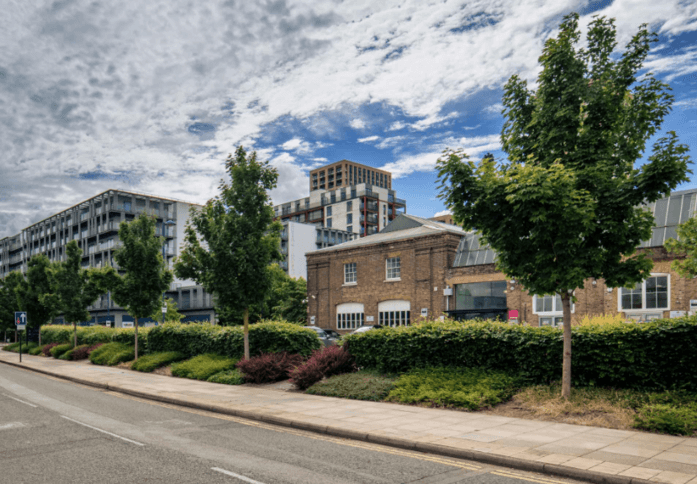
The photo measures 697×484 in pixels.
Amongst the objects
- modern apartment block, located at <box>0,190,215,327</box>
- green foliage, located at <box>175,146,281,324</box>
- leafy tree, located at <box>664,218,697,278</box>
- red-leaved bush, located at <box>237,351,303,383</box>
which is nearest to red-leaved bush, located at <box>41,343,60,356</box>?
green foliage, located at <box>175,146,281,324</box>

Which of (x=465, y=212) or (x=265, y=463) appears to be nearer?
(x=265, y=463)

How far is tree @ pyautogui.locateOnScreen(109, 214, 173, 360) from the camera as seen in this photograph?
86.2ft

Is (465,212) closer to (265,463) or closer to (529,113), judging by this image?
(529,113)

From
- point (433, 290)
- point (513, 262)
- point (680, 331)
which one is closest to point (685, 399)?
point (680, 331)

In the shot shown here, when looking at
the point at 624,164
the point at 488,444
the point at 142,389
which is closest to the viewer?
the point at 488,444

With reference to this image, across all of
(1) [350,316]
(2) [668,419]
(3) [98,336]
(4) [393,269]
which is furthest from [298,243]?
(2) [668,419]

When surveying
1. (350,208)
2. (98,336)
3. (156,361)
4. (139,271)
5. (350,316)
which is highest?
(350,208)

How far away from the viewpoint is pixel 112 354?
28.5m

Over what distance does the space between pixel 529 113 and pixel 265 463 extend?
9732 millimetres

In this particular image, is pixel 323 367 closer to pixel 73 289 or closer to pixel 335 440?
pixel 335 440

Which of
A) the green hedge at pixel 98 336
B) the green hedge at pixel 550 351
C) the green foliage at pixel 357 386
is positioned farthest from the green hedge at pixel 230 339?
the green foliage at pixel 357 386

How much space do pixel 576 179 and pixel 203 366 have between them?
15382mm

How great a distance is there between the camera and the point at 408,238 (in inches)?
1592

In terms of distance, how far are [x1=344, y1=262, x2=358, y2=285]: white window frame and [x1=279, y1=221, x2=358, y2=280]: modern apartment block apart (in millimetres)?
46099
